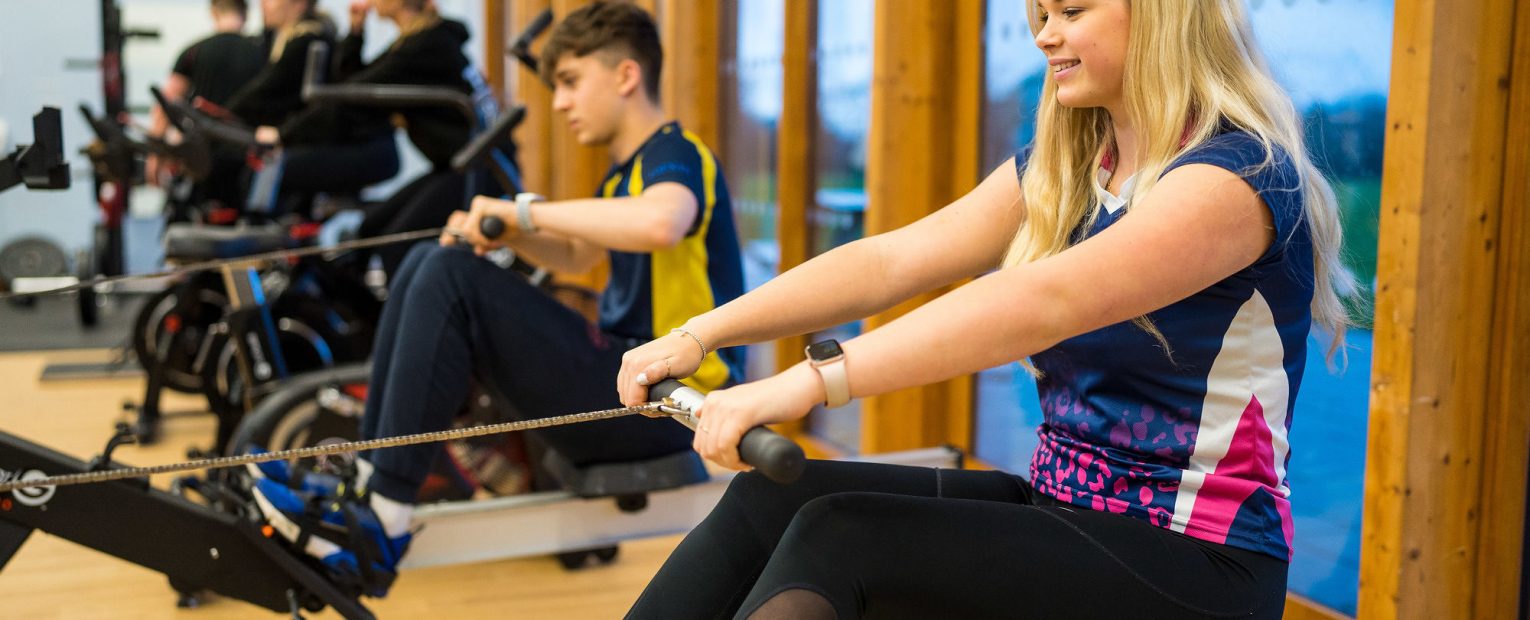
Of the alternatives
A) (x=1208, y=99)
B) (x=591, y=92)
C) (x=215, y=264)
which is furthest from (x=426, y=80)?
(x=1208, y=99)

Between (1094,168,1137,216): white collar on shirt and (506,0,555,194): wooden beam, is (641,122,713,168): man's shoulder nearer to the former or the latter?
(1094,168,1137,216): white collar on shirt

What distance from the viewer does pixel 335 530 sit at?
2182 mm

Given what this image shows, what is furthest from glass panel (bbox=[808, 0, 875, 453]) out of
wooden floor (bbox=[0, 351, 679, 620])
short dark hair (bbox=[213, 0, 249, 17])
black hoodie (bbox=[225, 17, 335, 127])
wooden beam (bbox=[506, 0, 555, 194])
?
short dark hair (bbox=[213, 0, 249, 17])


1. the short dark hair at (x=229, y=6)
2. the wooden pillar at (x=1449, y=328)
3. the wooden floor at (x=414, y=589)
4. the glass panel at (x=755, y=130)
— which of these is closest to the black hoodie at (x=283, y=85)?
the short dark hair at (x=229, y=6)

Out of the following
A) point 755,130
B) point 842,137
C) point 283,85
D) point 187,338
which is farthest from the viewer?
point 283,85

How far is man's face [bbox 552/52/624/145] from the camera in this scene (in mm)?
2545

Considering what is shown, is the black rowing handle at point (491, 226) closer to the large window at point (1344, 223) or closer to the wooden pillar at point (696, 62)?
the large window at point (1344, 223)

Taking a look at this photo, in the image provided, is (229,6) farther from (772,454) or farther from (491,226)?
(772,454)

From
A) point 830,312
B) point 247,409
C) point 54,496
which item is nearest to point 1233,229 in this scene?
point 830,312

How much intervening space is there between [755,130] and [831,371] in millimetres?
3377

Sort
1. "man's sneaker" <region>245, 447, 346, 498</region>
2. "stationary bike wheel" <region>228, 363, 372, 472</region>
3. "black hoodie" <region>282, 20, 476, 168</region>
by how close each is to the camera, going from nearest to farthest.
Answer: "man's sneaker" <region>245, 447, 346, 498</region> → "stationary bike wheel" <region>228, 363, 372, 472</region> → "black hoodie" <region>282, 20, 476, 168</region>

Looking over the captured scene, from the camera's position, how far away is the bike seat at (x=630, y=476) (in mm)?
2432

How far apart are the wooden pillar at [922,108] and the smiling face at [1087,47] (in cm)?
170

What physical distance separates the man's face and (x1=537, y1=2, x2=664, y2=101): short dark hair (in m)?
0.02
